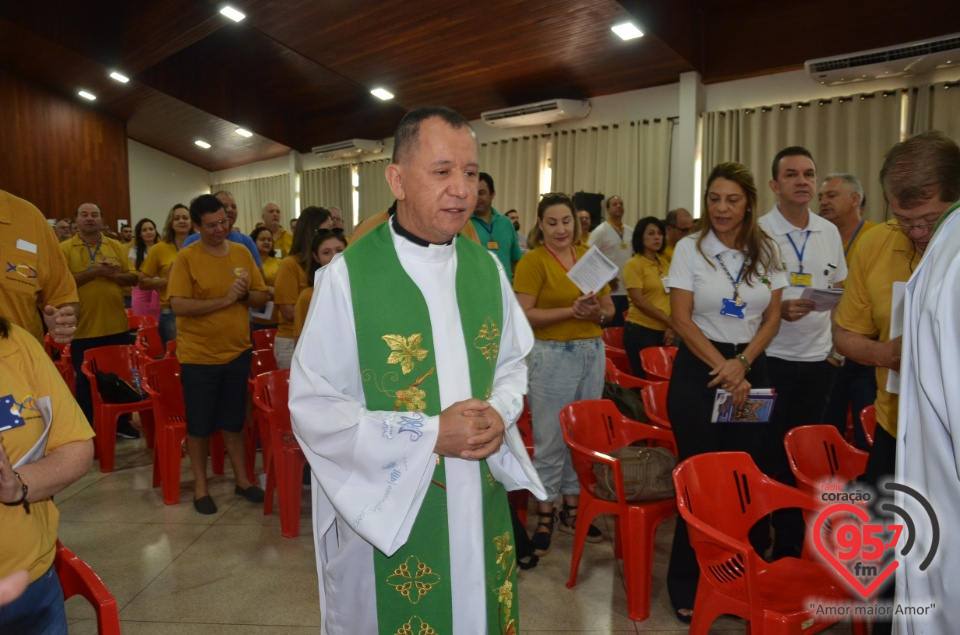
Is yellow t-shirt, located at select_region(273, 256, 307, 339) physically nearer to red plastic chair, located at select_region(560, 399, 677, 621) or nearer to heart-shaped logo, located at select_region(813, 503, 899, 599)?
red plastic chair, located at select_region(560, 399, 677, 621)

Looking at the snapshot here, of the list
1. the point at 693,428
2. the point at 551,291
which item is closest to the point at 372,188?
the point at 551,291

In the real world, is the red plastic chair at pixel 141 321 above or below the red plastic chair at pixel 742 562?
above

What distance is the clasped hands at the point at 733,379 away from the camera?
2.44 metres

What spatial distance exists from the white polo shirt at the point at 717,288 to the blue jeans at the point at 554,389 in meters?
0.74

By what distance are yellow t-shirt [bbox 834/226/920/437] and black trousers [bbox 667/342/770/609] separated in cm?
49

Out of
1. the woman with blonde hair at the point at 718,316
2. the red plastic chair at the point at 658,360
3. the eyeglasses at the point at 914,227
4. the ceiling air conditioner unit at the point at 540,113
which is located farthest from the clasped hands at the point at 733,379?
the ceiling air conditioner unit at the point at 540,113

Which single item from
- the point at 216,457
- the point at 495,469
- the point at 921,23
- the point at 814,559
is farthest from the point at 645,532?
the point at 921,23

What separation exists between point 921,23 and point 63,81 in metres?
11.7

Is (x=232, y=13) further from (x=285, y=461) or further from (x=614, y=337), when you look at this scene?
(x=285, y=461)

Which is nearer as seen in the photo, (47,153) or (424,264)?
(424,264)

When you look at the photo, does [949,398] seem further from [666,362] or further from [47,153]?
[47,153]

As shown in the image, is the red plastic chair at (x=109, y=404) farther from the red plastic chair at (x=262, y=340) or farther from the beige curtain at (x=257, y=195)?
the beige curtain at (x=257, y=195)

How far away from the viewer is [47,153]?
1112 centimetres

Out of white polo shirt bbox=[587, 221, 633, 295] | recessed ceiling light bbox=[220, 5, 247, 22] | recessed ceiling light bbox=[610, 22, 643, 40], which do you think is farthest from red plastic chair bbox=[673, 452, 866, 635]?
recessed ceiling light bbox=[220, 5, 247, 22]
